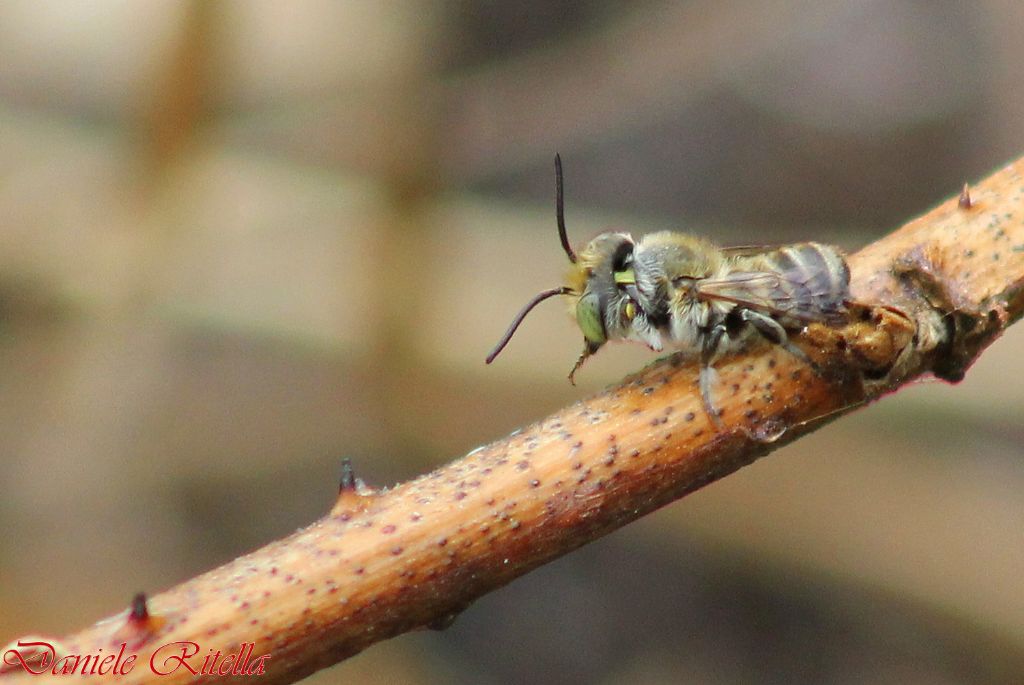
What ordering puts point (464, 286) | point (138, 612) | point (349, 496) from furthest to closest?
point (464, 286), point (349, 496), point (138, 612)

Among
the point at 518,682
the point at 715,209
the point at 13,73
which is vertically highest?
the point at 13,73

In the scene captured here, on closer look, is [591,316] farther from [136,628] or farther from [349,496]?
[136,628]

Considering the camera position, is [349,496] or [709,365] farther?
[709,365]

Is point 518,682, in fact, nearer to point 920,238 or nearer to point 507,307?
point 507,307

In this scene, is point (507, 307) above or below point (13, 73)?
below

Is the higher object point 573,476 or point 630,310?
point 630,310

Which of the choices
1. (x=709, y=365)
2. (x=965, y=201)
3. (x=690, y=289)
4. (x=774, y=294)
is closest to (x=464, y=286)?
(x=690, y=289)

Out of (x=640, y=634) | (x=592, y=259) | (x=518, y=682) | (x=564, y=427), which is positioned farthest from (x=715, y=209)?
(x=564, y=427)
